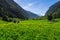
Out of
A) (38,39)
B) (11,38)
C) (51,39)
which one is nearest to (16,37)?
(11,38)

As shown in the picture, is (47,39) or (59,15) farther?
(59,15)

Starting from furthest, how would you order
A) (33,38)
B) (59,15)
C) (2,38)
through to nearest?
1. (59,15)
2. (33,38)
3. (2,38)

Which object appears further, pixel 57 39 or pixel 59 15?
pixel 59 15

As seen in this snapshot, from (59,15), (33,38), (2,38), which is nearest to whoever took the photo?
(2,38)

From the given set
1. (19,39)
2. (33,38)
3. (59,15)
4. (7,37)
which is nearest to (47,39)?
(33,38)

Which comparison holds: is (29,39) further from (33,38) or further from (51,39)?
(51,39)

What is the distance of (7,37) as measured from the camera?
2795 cm

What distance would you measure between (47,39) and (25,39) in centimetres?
404

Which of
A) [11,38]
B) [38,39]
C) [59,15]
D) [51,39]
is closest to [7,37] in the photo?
[11,38]

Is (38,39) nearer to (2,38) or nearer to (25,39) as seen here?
(25,39)

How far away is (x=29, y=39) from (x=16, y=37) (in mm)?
2437

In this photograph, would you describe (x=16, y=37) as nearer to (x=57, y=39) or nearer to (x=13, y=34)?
(x=13, y=34)

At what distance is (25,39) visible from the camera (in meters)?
27.4

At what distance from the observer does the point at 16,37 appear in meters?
28.6
